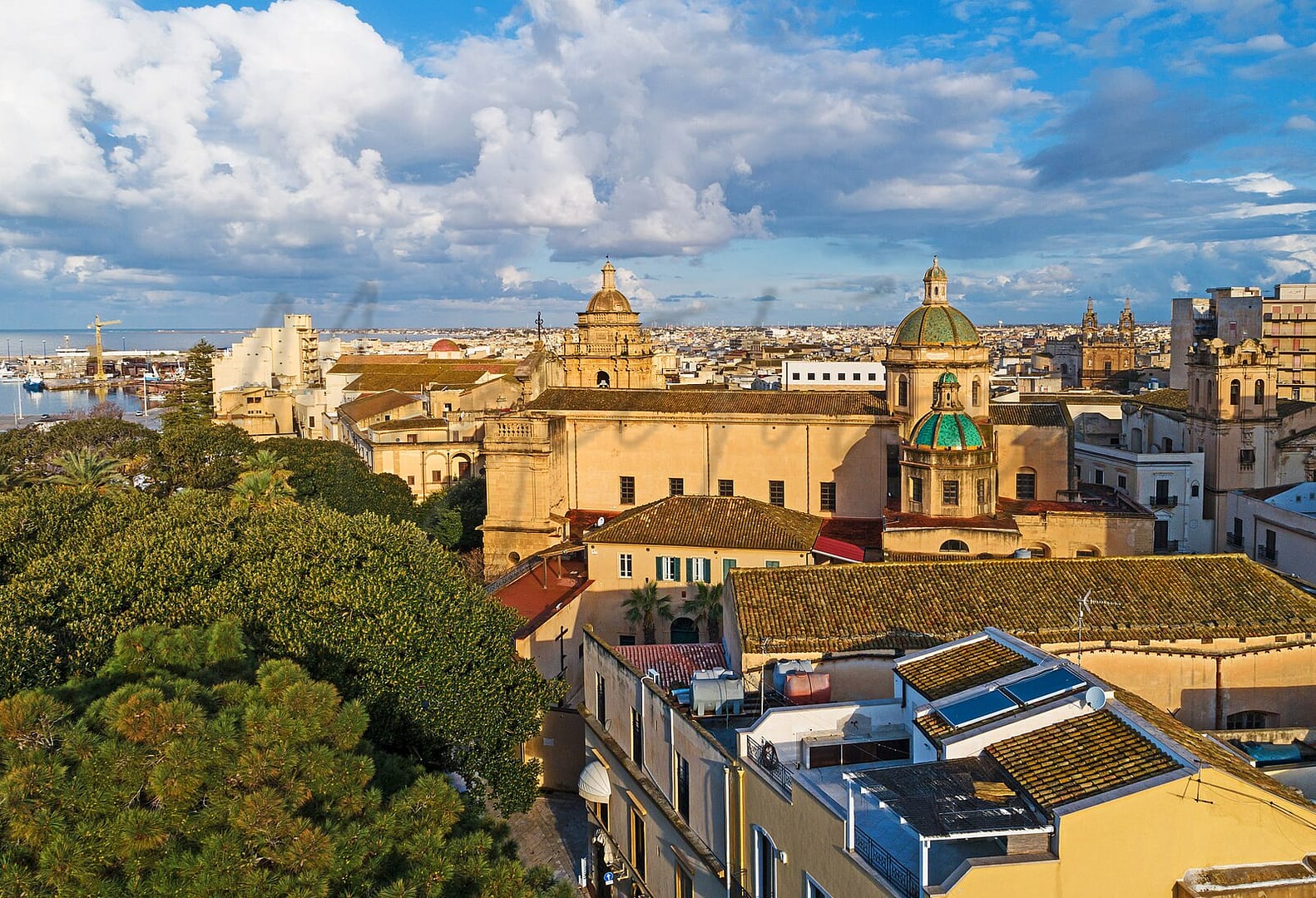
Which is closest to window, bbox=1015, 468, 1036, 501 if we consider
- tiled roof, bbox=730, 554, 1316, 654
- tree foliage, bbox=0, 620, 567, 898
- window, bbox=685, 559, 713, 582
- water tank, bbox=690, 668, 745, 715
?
window, bbox=685, 559, 713, 582

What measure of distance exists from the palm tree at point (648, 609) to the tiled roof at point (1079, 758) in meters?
→ 18.1

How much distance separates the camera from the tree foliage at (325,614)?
17.7 metres

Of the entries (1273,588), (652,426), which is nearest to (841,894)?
(1273,588)

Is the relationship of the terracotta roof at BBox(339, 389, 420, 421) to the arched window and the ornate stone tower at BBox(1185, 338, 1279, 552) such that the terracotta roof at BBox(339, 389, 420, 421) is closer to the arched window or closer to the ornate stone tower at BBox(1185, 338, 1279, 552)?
the arched window

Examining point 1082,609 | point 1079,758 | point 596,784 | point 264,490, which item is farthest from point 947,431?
point 1079,758

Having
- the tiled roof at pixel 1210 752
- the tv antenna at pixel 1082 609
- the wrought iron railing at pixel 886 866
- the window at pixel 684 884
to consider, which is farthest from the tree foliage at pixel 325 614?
the tiled roof at pixel 1210 752

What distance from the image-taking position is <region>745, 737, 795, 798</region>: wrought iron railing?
1236 centimetres

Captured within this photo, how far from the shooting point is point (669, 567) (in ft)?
101

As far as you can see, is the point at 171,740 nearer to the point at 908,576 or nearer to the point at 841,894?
the point at 841,894

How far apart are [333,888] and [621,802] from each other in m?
8.33

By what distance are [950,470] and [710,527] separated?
7641 millimetres

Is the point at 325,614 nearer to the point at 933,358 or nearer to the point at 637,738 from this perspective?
the point at 637,738

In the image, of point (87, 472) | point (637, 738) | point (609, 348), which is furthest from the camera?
point (609, 348)

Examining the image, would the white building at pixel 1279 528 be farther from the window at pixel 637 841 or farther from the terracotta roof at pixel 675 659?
the window at pixel 637 841
